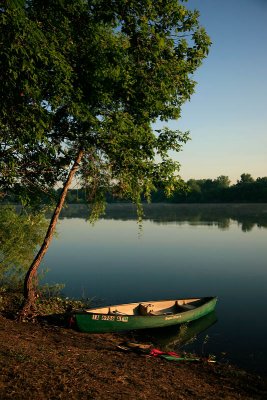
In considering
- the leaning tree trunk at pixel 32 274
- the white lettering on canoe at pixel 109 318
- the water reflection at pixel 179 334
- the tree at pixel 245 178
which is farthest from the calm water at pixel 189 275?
the tree at pixel 245 178

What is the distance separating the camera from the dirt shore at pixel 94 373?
864 centimetres

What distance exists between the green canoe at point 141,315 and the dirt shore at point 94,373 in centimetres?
108

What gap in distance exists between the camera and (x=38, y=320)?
52.2 feet

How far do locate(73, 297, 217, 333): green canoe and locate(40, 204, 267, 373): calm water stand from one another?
4.08 ft

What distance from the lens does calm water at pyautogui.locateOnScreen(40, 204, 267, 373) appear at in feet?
59.3

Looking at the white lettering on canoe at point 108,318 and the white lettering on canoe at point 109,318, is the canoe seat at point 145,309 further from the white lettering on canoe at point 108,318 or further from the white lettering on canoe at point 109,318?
the white lettering on canoe at point 108,318

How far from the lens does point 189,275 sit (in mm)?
31906

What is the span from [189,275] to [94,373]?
2279 cm

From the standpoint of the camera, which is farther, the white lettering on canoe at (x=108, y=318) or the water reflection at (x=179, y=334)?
the water reflection at (x=179, y=334)

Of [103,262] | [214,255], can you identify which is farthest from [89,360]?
[214,255]

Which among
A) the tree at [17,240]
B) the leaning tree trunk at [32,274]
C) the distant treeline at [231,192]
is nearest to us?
the leaning tree trunk at [32,274]

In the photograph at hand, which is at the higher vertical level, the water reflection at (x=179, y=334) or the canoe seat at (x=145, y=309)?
the canoe seat at (x=145, y=309)

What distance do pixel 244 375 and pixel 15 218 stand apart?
13.6 m

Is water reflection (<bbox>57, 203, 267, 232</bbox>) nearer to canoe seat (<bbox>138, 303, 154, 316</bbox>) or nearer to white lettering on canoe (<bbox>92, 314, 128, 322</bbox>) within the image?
canoe seat (<bbox>138, 303, 154, 316</bbox>)
